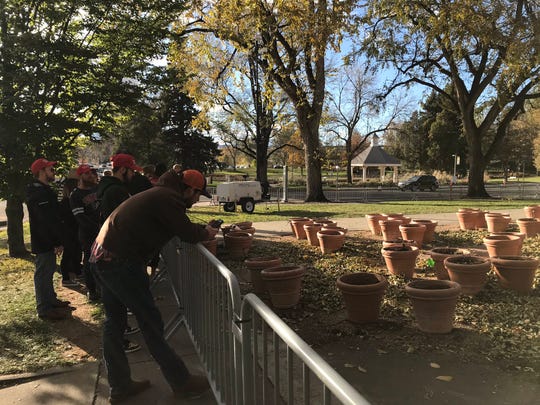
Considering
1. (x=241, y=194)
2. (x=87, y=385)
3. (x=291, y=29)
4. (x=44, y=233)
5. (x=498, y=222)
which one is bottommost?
(x=87, y=385)

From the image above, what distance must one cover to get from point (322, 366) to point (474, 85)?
93.9 ft

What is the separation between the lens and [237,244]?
7.99 meters

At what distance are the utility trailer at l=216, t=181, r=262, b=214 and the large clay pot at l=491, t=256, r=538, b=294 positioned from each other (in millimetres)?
12652

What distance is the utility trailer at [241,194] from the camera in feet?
57.7

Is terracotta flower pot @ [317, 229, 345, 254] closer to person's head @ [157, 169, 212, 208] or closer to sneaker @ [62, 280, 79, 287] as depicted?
sneaker @ [62, 280, 79, 287]

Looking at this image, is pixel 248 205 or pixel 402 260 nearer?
pixel 402 260

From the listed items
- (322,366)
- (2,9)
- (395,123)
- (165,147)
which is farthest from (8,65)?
(395,123)

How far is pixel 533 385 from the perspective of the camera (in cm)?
321

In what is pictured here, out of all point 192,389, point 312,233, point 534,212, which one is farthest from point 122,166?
point 534,212

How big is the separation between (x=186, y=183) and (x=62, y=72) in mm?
5478

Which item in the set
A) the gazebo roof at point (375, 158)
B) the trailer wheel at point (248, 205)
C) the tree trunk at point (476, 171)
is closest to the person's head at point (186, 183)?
the trailer wheel at point (248, 205)

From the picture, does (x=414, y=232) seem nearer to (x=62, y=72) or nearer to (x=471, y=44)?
(x=62, y=72)

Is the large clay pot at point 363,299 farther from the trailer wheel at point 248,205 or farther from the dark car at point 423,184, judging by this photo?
the dark car at point 423,184

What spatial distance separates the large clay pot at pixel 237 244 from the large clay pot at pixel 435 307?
4.08 m
